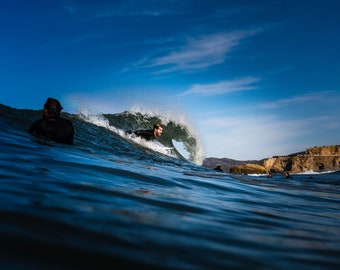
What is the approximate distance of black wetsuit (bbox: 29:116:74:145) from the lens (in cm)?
736

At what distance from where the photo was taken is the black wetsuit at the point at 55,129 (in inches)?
290

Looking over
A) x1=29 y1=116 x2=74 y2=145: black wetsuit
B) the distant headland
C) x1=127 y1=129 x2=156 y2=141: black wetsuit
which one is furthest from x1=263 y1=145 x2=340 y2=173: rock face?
x1=29 y1=116 x2=74 y2=145: black wetsuit

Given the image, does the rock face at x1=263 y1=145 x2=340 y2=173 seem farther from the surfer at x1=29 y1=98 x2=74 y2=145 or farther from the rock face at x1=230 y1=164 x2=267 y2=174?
the surfer at x1=29 y1=98 x2=74 y2=145

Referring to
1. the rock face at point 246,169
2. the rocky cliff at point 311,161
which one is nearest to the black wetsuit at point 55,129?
the rock face at point 246,169

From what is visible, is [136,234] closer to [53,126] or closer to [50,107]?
[53,126]

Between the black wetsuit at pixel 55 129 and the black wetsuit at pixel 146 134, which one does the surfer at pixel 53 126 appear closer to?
the black wetsuit at pixel 55 129

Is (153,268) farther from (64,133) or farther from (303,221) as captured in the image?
(64,133)

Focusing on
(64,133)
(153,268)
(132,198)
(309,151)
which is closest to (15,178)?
(132,198)

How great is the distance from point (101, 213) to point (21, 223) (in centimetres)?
48

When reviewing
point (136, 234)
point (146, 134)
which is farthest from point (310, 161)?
point (136, 234)

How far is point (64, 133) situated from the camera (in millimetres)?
7465

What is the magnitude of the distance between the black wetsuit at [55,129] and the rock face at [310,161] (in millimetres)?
70901

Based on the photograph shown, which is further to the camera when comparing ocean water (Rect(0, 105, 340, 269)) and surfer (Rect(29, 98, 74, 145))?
surfer (Rect(29, 98, 74, 145))

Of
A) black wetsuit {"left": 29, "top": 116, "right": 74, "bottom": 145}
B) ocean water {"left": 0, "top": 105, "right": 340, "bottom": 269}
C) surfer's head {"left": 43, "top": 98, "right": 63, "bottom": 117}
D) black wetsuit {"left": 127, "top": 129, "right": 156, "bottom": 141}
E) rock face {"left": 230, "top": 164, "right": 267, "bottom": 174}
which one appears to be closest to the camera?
ocean water {"left": 0, "top": 105, "right": 340, "bottom": 269}
